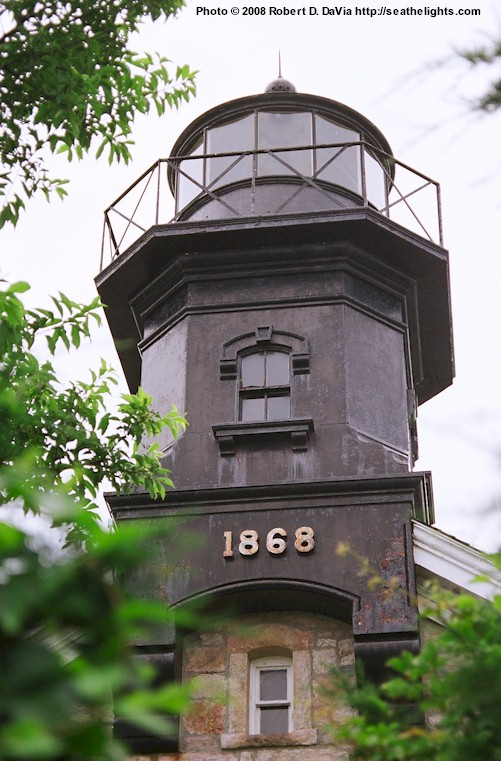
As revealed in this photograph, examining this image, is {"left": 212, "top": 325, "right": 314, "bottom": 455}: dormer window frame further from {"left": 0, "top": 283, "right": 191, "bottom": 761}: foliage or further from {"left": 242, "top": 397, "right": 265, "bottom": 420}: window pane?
{"left": 0, "top": 283, "right": 191, "bottom": 761}: foliage

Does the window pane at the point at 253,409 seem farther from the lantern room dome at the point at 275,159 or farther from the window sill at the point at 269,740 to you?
the window sill at the point at 269,740

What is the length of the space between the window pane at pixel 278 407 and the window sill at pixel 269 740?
11.0 ft

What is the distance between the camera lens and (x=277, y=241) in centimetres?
1389

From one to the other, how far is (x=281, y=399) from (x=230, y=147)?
15.6ft

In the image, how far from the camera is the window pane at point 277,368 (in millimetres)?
13086

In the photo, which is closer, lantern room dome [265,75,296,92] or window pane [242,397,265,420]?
window pane [242,397,265,420]

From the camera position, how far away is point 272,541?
1173cm

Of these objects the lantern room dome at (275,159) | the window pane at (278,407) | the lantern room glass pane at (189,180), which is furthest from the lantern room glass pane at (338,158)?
the window pane at (278,407)

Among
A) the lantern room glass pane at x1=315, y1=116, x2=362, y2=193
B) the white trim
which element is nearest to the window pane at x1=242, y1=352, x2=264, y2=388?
the white trim

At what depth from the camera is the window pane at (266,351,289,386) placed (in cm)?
1309

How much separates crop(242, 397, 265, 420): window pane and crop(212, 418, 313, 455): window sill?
38 cm

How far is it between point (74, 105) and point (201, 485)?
5096 mm

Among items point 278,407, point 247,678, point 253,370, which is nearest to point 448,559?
point 247,678

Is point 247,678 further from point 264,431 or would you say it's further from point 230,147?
point 230,147
